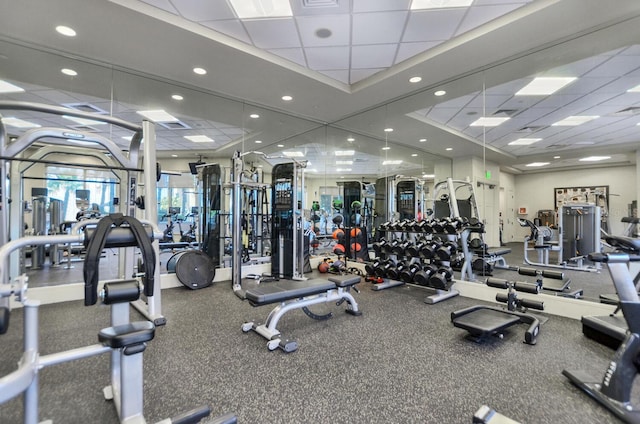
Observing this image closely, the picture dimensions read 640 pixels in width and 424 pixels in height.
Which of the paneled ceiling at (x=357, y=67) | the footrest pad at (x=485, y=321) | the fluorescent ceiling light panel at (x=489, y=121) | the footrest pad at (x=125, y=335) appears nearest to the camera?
the footrest pad at (x=125, y=335)

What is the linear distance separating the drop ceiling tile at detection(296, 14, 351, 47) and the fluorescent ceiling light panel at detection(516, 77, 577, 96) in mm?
2925

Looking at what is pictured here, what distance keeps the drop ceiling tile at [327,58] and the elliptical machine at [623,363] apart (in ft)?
11.2

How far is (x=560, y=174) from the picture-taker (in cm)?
550

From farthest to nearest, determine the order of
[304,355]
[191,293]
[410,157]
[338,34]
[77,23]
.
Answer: [410,157], [191,293], [338,34], [77,23], [304,355]

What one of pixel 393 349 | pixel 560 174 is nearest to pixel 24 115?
pixel 393 349

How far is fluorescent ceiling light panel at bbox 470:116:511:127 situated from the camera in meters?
5.21

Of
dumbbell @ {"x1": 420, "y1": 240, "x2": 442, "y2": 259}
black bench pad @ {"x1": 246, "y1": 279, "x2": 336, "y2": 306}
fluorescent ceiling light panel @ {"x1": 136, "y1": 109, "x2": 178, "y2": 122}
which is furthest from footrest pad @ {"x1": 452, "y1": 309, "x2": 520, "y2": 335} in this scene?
fluorescent ceiling light panel @ {"x1": 136, "y1": 109, "x2": 178, "y2": 122}

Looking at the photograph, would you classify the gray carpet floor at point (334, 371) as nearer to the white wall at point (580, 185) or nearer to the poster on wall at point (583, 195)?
the white wall at point (580, 185)

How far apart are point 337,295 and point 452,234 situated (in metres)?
1.79

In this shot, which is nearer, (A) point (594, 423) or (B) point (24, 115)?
(A) point (594, 423)

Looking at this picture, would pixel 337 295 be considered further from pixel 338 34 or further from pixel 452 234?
pixel 338 34

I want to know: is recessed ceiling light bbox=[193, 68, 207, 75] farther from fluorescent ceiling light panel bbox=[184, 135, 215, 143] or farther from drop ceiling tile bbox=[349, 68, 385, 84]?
fluorescent ceiling light panel bbox=[184, 135, 215, 143]

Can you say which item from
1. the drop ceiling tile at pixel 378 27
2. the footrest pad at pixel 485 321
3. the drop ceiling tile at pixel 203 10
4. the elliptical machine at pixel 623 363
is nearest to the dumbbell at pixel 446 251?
the footrest pad at pixel 485 321

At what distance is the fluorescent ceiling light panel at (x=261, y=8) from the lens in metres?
2.91
